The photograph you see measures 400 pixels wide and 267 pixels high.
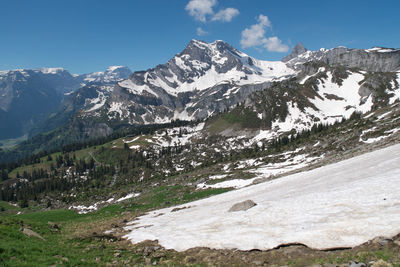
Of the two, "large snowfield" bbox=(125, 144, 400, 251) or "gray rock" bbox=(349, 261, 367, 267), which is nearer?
"gray rock" bbox=(349, 261, 367, 267)

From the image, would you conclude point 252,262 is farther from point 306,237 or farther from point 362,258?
point 362,258

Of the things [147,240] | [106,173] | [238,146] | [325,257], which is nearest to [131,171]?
[106,173]

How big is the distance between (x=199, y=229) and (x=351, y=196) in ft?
42.8

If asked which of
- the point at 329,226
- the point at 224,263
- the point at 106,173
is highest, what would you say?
the point at 329,226

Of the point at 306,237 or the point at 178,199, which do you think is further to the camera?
the point at 178,199

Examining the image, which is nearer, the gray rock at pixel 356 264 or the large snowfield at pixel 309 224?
the gray rock at pixel 356 264

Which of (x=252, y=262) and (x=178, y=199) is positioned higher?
(x=252, y=262)

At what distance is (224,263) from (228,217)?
9.07m

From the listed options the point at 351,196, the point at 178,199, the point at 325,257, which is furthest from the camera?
the point at 178,199

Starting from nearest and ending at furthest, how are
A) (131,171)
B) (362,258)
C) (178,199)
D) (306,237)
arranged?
(362,258), (306,237), (178,199), (131,171)

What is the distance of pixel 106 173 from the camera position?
18825 centimetres

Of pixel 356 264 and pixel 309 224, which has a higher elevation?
pixel 356 264

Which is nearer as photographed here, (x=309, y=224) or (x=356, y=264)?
(x=356, y=264)

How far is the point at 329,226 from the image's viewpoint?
1470cm
